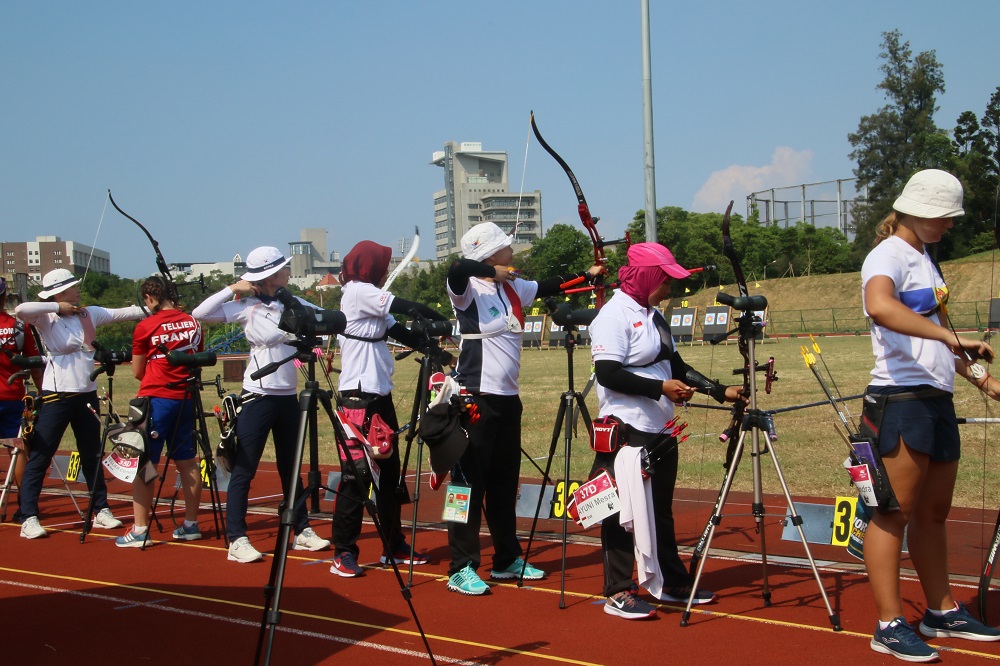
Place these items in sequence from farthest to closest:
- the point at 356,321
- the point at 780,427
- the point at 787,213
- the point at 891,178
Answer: the point at 891,178
the point at 787,213
the point at 780,427
the point at 356,321

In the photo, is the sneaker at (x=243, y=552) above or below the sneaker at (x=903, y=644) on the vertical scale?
below

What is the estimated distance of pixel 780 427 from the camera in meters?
13.0

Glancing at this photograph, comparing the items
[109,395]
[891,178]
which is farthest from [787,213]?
[109,395]

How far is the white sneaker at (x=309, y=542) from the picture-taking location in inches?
275

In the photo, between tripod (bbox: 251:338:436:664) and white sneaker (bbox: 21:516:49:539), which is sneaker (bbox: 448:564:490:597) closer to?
tripod (bbox: 251:338:436:664)

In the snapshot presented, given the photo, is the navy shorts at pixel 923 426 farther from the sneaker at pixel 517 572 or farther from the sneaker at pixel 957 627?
the sneaker at pixel 517 572

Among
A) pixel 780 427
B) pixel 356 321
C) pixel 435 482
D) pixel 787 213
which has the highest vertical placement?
pixel 787 213

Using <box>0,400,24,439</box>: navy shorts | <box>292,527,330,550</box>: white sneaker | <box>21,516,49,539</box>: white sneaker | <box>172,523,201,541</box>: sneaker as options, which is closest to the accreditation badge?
<box>292,527,330,550</box>: white sneaker

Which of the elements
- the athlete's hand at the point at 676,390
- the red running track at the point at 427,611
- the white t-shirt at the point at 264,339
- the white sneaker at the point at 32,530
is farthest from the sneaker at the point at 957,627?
the white sneaker at the point at 32,530

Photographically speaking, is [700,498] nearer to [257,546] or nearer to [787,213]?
[257,546]

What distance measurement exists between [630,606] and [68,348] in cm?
540

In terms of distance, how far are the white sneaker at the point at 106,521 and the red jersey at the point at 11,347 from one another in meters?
1.36

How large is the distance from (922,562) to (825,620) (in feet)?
2.07

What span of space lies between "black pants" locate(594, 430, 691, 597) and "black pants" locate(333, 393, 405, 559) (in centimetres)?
159
